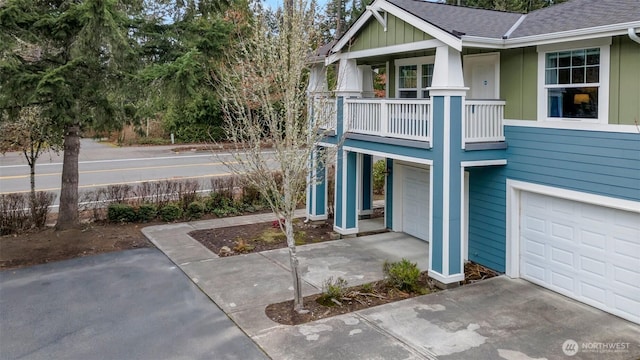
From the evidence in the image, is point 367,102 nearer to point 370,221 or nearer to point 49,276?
point 370,221

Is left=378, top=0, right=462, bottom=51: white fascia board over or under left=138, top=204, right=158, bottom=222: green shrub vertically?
over

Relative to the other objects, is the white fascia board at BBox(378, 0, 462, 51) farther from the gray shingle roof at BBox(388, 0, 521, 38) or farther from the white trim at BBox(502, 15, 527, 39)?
the white trim at BBox(502, 15, 527, 39)

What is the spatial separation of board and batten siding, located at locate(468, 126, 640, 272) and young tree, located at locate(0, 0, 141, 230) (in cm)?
799

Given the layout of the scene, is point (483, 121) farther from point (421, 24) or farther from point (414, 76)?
point (414, 76)

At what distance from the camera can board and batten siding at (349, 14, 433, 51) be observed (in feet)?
32.1

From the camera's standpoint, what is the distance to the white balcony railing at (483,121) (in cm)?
902

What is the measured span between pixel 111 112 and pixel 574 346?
1053 cm

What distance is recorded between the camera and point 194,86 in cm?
1095

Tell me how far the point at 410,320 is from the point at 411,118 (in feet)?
13.4

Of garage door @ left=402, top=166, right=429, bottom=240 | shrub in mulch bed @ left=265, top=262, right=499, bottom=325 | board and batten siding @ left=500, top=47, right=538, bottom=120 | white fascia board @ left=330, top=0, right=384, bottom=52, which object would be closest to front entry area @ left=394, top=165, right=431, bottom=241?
garage door @ left=402, top=166, right=429, bottom=240

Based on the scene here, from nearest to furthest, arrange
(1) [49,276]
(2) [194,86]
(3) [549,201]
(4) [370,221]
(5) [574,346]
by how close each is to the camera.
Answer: (5) [574,346] → (3) [549,201] → (1) [49,276] → (2) [194,86] → (4) [370,221]

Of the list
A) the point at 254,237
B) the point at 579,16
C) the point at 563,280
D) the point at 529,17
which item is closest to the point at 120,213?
the point at 254,237

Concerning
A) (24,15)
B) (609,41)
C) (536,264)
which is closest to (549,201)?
(536,264)

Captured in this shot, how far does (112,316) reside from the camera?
7.73m
